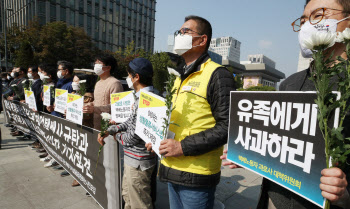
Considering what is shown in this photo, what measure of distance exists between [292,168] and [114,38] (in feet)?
184

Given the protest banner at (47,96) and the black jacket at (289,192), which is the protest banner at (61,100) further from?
the black jacket at (289,192)

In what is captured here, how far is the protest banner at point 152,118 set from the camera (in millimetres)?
1542

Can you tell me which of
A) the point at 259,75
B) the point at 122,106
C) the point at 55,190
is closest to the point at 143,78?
the point at 122,106

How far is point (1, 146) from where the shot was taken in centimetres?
566

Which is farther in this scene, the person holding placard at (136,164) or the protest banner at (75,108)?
the protest banner at (75,108)

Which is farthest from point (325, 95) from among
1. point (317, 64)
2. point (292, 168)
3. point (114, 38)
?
point (114, 38)

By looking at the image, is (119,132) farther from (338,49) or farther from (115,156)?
(338,49)

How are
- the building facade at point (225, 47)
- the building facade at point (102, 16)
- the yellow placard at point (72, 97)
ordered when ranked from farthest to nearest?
1. the building facade at point (225, 47)
2. the building facade at point (102, 16)
3. the yellow placard at point (72, 97)

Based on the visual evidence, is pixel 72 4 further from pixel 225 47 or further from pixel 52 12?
pixel 225 47

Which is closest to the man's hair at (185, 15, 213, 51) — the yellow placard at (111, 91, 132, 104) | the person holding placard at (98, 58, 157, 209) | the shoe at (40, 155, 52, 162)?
the person holding placard at (98, 58, 157, 209)

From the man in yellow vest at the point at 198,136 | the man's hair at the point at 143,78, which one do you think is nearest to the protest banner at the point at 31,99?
the man's hair at the point at 143,78

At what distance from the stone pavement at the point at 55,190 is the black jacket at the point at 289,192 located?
Result: 5.05ft

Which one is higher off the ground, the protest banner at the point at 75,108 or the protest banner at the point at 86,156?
the protest banner at the point at 75,108

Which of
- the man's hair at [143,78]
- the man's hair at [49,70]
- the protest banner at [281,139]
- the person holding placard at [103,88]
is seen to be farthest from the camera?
the man's hair at [49,70]
